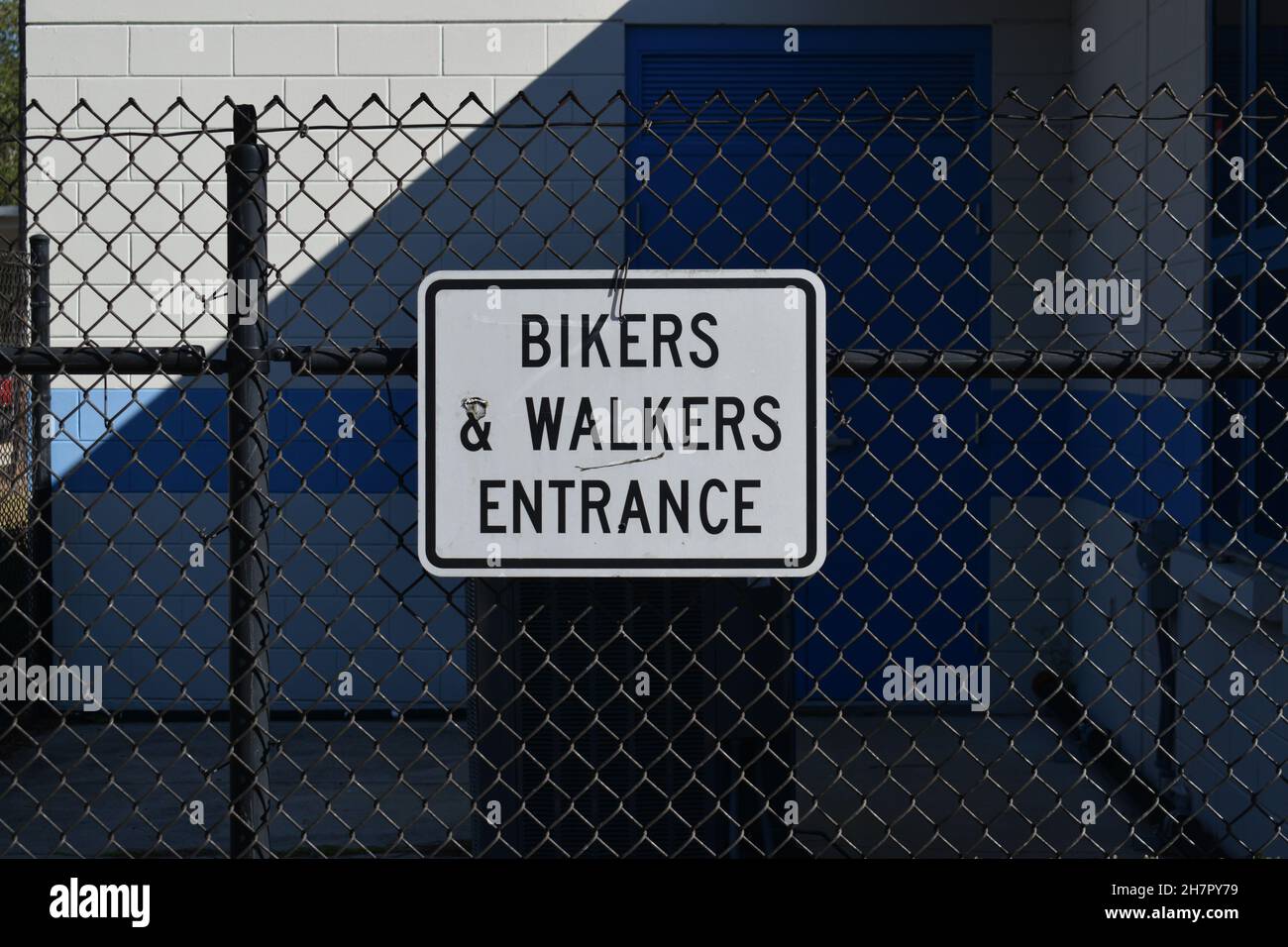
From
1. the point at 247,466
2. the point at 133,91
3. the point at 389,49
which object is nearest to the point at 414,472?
the point at 389,49

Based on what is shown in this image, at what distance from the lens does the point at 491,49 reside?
731cm

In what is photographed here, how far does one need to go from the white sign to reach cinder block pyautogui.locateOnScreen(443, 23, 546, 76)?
497cm

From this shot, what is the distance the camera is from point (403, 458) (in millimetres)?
7281

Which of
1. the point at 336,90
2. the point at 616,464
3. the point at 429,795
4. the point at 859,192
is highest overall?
the point at 336,90

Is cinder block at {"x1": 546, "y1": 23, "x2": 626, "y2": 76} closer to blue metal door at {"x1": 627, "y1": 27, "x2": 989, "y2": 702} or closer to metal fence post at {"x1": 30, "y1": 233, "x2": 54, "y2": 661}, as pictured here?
blue metal door at {"x1": 627, "y1": 27, "x2": 989, "y2": 702}

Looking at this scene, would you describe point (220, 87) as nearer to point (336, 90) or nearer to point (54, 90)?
point (336, 90)

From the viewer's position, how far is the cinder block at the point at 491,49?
731cm

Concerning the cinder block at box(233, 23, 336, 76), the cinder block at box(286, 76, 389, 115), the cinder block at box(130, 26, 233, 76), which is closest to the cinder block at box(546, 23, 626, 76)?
the cinder block at box(286, 76, 389, 115)

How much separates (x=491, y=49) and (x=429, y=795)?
3538 mm

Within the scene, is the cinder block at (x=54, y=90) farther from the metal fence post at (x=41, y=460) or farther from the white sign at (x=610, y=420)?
the white sign at (x=610, y=420)

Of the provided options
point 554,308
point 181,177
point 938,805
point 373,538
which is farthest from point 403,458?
point 554,308

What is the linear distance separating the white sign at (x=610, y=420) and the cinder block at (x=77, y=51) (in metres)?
5.46

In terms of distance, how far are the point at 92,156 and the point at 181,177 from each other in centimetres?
49

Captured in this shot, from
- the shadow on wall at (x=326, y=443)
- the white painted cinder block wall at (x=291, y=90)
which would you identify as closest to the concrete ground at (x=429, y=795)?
the shadow on wall at (x=326, y=443)
